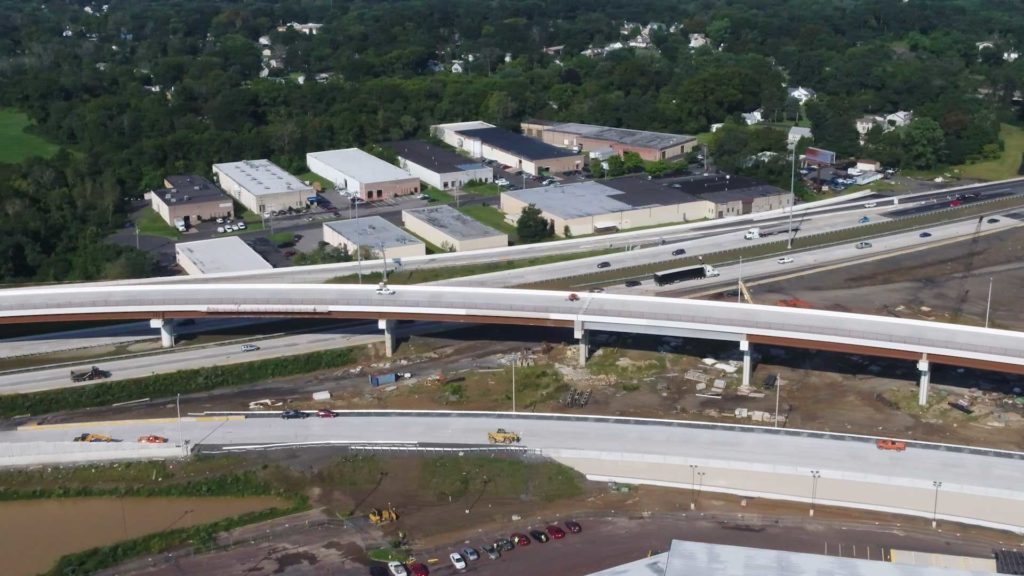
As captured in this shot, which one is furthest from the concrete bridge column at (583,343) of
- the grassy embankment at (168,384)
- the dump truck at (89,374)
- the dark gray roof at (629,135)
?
the dark gray roof at (629,135)

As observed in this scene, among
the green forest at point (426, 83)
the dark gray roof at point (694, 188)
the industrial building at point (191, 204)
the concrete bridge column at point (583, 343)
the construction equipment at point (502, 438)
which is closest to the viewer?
the construction equipment at point (502, 438)

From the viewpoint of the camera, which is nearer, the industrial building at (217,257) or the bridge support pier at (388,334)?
the bridge support pier at (388,334)

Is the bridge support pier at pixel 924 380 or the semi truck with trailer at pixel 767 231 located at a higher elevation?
the bridge support pier at pixel 924 380

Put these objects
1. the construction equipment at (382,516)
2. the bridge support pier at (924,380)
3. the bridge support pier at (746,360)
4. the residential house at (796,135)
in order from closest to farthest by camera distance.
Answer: the construction equipment at (382,516)
the bridge support pier at (924,380)
the bridge support pier at (746,360)
the residential house at (796,135)

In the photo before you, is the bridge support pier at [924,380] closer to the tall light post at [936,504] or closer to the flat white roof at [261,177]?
the tall light post at [936,504]

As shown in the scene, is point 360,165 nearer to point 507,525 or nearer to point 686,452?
point 686,452

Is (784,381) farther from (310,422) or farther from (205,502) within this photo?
(205,502)

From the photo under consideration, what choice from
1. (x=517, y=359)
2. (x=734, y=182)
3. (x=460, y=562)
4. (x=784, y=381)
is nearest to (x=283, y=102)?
(x=734, y=182)

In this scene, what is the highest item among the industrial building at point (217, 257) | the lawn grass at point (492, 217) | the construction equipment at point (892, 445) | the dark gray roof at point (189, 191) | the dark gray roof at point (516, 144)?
the dark gray roof at point (189, 191)
